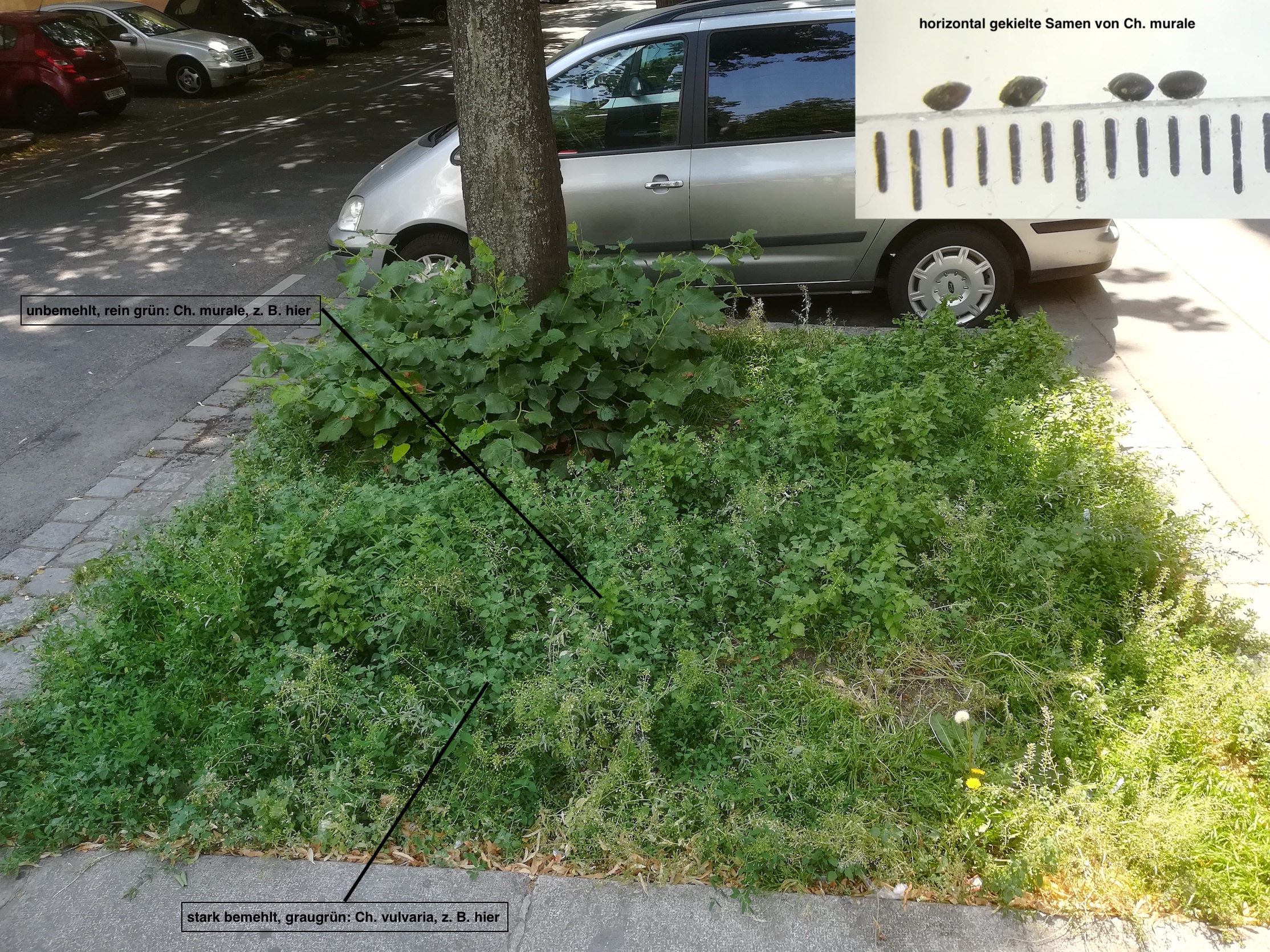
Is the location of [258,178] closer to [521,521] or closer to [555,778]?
[521,521]

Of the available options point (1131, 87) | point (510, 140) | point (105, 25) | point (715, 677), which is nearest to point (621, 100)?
point (510, 140)

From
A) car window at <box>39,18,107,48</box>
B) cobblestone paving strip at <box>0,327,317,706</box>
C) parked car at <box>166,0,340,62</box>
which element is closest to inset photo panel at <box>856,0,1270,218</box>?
cobblestone paving strip at <box>0,327,317,706</box>

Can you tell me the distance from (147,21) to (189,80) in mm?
1369

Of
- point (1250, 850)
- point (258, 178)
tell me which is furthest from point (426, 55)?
point (1250, 850)

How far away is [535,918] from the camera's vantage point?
3102 mm

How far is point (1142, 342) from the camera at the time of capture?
6.95 metres

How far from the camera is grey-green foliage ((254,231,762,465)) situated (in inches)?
207

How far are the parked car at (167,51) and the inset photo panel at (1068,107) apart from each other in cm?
2044

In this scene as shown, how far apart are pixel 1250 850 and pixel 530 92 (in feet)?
14.3

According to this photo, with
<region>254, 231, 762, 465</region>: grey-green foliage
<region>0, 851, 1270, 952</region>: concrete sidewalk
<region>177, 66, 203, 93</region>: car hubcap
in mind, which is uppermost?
<region>177, 66, 203, 93</region>: car hubcap

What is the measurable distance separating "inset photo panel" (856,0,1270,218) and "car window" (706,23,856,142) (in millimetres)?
4995

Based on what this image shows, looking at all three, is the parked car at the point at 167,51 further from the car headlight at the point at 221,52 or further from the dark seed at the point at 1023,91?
the dark seed at the point at 1023,91

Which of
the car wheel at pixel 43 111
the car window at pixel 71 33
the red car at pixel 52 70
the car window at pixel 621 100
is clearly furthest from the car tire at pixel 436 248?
the car window at pixel 71 33

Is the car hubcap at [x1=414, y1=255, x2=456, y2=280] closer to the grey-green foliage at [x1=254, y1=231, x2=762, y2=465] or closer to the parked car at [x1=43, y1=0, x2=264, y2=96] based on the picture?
the grey-green foliage at [x1=254, y1=231, x2=762, y2=465]
